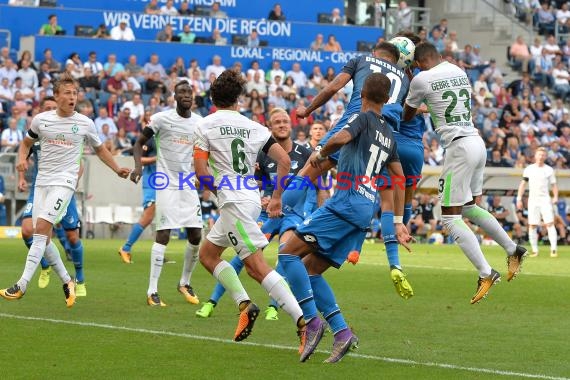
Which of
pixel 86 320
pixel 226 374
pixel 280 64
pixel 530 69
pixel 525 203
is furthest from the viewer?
pixel 530 69

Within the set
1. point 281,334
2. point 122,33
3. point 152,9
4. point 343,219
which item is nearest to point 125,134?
point 122,33

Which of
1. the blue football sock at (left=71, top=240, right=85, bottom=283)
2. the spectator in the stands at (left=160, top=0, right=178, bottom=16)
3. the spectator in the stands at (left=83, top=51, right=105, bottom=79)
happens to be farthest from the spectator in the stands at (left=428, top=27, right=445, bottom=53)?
the blue football sock at (left=71, top=240, right=85, bottom=283)

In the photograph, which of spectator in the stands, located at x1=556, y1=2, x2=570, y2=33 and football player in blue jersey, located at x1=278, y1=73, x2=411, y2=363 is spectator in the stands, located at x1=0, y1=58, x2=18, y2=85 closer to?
spectator in the stands, located at x1=556, y1=2, x2=570, y2=33

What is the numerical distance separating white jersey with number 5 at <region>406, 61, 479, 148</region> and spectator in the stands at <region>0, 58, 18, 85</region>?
2018cm

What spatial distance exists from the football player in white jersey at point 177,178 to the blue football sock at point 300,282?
4694 mm

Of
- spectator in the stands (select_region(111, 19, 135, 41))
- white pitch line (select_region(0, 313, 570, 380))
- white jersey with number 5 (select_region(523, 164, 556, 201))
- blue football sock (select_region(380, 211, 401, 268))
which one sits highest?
spectator in the stands (select_region(111, 19, 135, 41))

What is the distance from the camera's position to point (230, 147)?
34.7 feet

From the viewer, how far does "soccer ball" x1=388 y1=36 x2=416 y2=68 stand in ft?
43.6

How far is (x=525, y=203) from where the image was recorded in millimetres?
34438

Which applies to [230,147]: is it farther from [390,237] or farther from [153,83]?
[153,83]

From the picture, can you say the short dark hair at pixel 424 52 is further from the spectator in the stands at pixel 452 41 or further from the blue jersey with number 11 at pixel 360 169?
the spectator in the stands at pixel 452 41

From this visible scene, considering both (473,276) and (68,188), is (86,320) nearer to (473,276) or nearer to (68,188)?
(68,188)

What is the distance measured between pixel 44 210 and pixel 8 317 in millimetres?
1418

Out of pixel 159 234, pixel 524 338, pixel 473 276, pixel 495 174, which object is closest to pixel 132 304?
pixel 159 234
